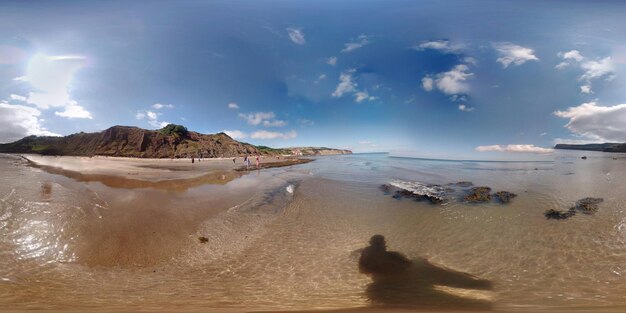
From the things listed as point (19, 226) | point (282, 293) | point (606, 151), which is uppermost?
point (606, 151)

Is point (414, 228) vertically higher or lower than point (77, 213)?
lower

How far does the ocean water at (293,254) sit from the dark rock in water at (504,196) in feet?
1.34

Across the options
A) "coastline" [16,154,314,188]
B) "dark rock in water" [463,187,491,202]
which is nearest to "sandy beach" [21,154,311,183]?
"coastline" [16,154,314,188]

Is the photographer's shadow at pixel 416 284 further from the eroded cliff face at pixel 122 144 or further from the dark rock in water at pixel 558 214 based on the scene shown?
the eroded cliff face at pixel 122 144

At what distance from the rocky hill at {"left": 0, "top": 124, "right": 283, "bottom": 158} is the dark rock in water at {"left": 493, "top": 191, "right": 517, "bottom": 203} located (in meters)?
39.2

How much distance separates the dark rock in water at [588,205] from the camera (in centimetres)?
693

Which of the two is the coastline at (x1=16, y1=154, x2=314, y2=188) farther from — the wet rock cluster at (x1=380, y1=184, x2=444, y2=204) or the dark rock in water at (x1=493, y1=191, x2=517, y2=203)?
the dark rock in water at (x1=493, y1=191, x2=517, y2=203)

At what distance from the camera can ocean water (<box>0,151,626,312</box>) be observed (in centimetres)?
327

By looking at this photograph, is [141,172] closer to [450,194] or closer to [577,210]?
[450,194]

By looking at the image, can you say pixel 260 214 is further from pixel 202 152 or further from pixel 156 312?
pixel 202 152

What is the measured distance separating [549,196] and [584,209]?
167cm

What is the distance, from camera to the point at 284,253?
15.1 feet

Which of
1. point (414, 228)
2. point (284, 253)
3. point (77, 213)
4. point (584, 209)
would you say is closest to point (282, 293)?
point (284, 253)

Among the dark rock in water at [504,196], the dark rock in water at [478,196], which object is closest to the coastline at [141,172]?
the dark rock in water at [478,196]
